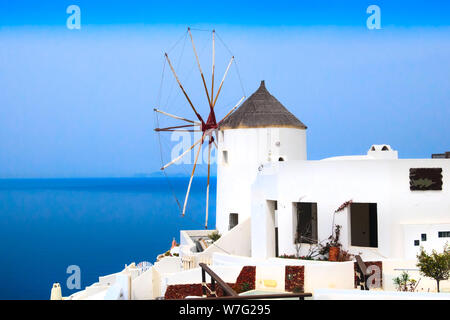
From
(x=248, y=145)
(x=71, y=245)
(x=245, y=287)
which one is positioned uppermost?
(x=248, y=145)

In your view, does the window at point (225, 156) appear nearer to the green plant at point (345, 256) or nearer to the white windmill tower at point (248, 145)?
the white windmill tower at point (248, 145)

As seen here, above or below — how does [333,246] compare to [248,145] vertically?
below

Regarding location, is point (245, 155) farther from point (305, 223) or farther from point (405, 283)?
point (405, 283)

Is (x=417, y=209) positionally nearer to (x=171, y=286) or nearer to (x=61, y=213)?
(x=171, y=286)

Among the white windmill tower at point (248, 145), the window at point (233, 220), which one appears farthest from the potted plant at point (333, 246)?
the window at point (233, 220)

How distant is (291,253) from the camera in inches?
859

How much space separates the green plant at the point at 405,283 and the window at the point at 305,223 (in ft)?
16.2

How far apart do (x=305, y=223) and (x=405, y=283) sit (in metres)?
7.51

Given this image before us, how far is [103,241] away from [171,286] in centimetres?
6420

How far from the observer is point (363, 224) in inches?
992

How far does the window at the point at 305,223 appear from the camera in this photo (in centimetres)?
2183

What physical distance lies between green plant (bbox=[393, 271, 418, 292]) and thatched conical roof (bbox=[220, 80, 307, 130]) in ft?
47.0

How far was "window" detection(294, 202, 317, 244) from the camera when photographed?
21.8 meters

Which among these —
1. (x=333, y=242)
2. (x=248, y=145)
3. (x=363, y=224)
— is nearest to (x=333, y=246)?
(x=333, y=242)
